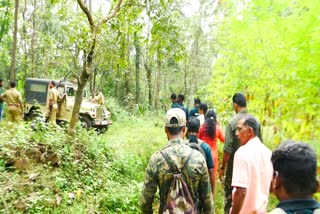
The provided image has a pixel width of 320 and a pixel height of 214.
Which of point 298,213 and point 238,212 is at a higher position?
point 298,213

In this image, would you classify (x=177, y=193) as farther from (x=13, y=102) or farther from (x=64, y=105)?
(x=64, y=105)

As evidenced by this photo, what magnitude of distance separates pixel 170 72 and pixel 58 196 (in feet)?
83.7

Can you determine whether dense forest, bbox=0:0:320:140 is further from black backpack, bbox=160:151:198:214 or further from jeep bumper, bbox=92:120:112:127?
jeep bumper, bbox=92:120:112:127

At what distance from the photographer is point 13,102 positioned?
9109 millimetres

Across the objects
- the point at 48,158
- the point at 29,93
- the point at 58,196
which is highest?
the point at 29,93

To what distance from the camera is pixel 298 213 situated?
138cm

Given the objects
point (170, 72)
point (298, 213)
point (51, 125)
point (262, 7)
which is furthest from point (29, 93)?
point (170, 72)

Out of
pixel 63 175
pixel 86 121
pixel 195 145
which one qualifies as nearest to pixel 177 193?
pixel 195 145

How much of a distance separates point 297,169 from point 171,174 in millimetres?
1228

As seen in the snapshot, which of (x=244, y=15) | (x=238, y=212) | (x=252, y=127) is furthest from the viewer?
(x=244, y=15)

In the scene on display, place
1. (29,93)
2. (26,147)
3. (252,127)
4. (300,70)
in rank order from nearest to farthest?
(252,127), (300,70), (26,147), (29,93)

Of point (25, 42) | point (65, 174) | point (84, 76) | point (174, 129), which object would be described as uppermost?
point (25, 42)

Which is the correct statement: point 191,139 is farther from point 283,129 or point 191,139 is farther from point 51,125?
point 51,125

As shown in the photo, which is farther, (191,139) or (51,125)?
(51,125)
